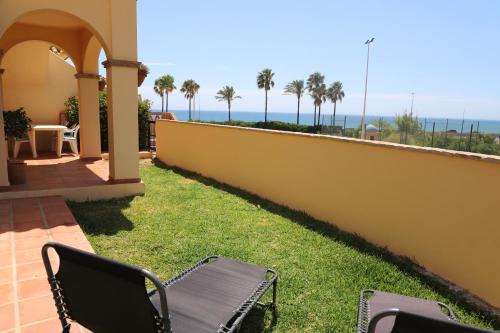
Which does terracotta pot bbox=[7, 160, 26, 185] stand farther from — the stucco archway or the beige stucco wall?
the beige stucco wall

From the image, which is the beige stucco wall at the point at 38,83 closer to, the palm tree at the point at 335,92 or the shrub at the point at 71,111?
the shrub at the point at 71,111

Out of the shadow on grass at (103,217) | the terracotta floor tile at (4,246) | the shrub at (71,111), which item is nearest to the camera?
the terracotta floor tile at (4,246)

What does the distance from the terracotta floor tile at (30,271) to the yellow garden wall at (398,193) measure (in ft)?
14.1

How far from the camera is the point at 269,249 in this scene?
4.92 m

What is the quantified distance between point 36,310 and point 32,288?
1.46 feet

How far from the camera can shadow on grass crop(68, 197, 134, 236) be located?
17.9ft

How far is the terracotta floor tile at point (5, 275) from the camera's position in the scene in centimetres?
346

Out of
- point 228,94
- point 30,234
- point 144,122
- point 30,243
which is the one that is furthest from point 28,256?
point 228,94

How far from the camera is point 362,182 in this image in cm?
545

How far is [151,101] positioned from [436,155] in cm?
1320

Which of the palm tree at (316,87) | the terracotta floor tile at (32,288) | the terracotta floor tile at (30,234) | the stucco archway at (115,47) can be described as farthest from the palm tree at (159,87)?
the terracotta floor tile at (32,288)

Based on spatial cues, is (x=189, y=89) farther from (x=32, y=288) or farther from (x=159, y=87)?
(x=32, y=288)

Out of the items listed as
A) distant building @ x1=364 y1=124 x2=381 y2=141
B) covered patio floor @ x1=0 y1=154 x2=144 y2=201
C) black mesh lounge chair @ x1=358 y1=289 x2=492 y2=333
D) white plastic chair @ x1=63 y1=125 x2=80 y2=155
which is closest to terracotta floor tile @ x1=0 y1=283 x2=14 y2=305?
black mesh lounge chair @ x1=358 y1=289 x2=492 y2=333

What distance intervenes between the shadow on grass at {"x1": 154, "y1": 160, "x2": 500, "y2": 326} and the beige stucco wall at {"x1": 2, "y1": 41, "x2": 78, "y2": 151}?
751 centimetres
